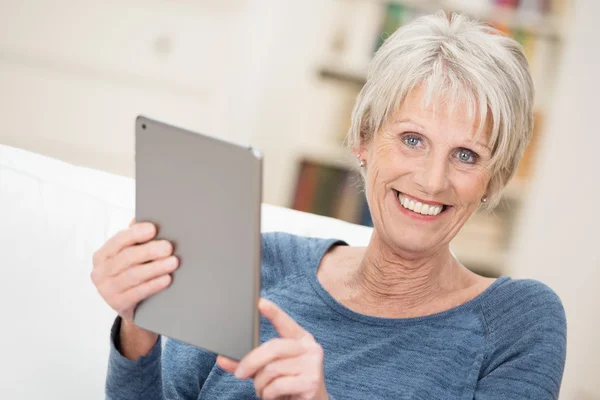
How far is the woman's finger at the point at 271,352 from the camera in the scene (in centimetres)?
89

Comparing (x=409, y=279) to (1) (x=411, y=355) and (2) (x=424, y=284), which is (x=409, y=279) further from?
(1) (x=411, y=355)

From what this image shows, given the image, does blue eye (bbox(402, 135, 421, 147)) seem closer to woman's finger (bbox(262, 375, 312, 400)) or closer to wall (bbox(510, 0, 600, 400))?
woman's finger (bbox(262, 375, 312, 400))

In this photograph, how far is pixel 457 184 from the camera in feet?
4.11

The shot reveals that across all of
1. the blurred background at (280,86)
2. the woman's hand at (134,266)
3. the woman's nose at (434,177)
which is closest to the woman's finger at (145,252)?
the woman's hand at (134,266)

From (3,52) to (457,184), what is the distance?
7.52 feet

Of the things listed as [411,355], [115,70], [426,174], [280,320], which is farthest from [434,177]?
[115,70]

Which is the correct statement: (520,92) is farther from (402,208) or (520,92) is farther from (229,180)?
(229,180)

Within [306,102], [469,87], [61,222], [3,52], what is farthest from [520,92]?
[3,52]

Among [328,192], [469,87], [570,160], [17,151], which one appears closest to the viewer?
[469,87]

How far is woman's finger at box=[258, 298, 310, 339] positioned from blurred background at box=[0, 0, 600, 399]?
198cm

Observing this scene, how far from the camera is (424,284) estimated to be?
1.35 meters

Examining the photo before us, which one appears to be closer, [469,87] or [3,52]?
[469,87]

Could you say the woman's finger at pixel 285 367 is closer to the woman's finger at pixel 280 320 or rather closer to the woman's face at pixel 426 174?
the woman's finger at pixel 280 320

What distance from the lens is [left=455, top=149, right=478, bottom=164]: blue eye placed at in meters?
1.26
